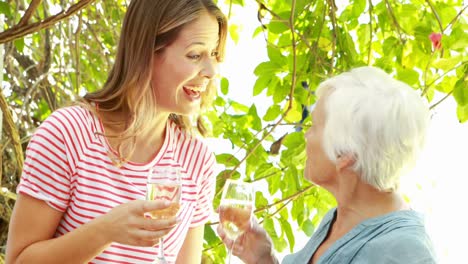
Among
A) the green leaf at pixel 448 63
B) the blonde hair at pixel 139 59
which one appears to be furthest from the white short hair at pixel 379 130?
the blonde hair at pixel 139 59

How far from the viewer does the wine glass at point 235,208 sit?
83.4 inches

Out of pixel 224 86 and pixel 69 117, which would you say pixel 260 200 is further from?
pixel 69 117

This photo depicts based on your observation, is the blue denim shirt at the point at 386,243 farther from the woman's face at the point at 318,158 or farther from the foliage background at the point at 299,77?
the foliage background at the point at 299,77

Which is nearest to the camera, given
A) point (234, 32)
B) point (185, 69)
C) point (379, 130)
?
point (379, 130)

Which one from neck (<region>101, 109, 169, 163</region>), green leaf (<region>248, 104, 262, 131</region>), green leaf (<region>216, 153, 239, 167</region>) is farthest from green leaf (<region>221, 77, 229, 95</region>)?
neck (<region>101, 109, 169, 163</region>)

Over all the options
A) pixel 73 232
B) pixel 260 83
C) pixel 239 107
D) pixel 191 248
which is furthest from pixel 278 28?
pixel 73 232

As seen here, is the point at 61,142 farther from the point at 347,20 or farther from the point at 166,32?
the point at 347,20

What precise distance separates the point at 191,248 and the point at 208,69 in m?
0.57

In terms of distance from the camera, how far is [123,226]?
78.4 inches

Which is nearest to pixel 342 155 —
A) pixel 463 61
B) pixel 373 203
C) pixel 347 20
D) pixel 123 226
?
pixel 373 203

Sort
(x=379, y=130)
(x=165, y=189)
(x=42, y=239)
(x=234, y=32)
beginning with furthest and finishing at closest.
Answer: (x=234, y=32), (x=42, y=239), (x=379, y=130), (x=165, y=189)

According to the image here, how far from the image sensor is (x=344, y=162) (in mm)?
2092

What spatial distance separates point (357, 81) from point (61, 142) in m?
0.82

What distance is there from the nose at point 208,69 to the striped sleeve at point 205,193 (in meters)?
0.35
